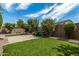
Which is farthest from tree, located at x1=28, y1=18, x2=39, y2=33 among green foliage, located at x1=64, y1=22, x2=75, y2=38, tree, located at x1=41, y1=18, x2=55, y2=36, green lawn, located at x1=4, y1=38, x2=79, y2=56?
green foliage, located at x1=64, y1=22, x2=75, y2=38

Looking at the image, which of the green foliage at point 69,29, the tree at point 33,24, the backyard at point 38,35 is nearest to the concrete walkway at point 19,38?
the backyard at point 38,35

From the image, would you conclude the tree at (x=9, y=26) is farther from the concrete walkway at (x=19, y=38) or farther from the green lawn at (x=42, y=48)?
the green lawn at (x=42, y=48)

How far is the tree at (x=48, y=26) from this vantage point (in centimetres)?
568

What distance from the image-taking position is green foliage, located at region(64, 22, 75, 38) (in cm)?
568

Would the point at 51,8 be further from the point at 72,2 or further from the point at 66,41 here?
the point at 66,41

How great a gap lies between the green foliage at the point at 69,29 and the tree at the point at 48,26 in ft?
1.43

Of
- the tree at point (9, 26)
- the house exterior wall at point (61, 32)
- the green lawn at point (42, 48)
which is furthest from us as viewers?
the house exterior wall at point (61, 32)

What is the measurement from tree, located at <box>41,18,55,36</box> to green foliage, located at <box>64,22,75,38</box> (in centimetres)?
44

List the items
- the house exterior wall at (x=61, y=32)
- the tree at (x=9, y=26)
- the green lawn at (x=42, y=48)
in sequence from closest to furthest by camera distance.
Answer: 1. the green lawn at (x=42, y=48)
2. the tree at (x=9, y=26)
3. the house exterior wall at (x=61, y=32)

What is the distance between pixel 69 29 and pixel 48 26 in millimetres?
712

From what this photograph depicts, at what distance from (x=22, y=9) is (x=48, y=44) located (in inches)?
56.6

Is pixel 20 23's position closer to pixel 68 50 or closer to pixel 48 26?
pixel 48 26

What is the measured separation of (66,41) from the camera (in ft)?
18.9

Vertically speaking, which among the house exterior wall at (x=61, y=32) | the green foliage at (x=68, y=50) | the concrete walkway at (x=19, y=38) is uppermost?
the house exterior wall at (x=61, y=32)
